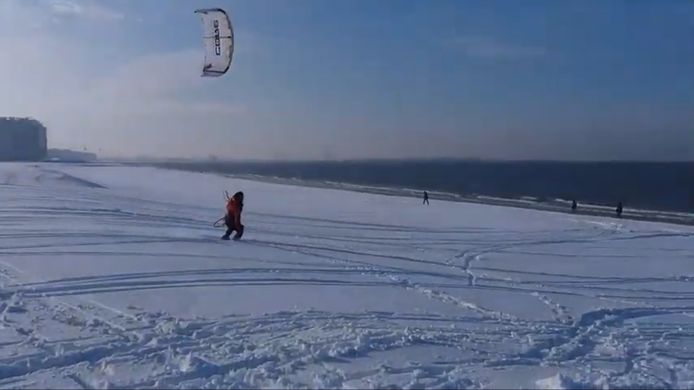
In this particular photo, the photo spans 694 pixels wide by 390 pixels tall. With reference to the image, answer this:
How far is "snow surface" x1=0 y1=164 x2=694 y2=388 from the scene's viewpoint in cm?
Result: 615

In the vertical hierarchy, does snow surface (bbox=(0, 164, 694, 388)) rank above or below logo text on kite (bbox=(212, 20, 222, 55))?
below

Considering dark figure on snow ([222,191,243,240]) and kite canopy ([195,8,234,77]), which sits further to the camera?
dark figure on snow ([222,191,243,240])

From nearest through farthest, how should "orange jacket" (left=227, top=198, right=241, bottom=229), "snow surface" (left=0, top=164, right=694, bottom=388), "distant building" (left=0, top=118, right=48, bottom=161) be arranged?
"snow surface" (left=0, top=164, right=694, bottom=388)
"orange jacket" (left=227, top=198, right=241, bottom=229)
"distant building" (left=0, top=118, right=48, bottom=161)

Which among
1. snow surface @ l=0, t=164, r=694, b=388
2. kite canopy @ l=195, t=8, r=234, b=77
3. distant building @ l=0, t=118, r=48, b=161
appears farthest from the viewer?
distant building @ l=0, t=118, r=48, b=161

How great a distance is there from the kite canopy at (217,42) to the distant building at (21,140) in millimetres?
138068

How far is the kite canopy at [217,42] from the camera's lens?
13125mm

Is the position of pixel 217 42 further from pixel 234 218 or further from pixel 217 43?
pixel 234 218

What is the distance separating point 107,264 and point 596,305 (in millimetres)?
7601

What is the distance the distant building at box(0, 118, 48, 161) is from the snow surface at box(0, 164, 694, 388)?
443 feet

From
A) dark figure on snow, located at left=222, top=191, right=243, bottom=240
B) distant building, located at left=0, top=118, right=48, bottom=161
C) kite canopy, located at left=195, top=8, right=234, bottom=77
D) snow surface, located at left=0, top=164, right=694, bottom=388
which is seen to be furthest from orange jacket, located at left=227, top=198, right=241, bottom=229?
distant building, located at left=0, top=118, right=48, bottom=161

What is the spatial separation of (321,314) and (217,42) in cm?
675

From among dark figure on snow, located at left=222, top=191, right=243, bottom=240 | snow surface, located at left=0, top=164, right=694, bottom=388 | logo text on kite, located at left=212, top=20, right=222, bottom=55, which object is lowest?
snow surface, located at left=0, top=164, right=694, bottom=388

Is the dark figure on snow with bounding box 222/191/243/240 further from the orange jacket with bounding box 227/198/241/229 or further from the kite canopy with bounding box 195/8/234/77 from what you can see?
the kite canopy with bounding box 195/8/234/77

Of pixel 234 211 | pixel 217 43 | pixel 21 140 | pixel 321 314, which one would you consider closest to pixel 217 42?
pixel 217 43
